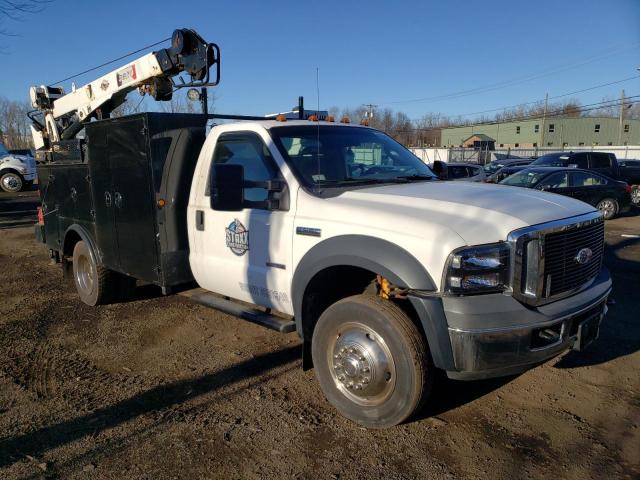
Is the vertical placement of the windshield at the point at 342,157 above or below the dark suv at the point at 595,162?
above

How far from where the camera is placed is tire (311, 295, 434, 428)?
122 inches

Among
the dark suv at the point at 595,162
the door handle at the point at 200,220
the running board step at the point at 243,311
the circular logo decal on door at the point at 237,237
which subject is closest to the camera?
the running board step at the point at 243,311

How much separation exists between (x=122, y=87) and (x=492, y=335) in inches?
239

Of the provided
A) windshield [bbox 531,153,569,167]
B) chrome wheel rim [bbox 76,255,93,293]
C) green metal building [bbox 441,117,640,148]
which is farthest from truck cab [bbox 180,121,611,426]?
green metal building [bbox 441,117,640,148]

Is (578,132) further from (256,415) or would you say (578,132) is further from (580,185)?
(256,415)

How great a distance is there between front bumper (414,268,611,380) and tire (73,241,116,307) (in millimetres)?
4469

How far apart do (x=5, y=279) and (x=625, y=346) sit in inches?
330

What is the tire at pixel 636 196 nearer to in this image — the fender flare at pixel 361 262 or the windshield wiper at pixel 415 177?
the windshield wiper at pixel 415 177

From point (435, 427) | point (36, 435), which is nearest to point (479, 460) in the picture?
point (435, 427)

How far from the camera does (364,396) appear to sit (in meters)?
3.43

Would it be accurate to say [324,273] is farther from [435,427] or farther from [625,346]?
[625,346]

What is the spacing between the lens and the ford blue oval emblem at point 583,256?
11.0 feet

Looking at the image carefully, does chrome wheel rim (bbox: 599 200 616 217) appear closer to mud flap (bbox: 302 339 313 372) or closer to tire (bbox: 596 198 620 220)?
tire (bbox: 596 198 620 220)

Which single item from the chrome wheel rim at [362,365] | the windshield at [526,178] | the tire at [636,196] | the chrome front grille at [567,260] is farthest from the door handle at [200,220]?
the tire at [636,196]
